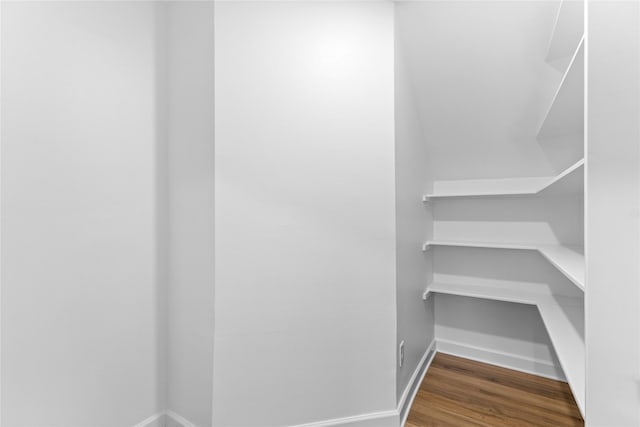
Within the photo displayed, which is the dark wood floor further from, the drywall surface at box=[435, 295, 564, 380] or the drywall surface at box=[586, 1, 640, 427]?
the drywall surface at box=[586, 1, 640, 427]

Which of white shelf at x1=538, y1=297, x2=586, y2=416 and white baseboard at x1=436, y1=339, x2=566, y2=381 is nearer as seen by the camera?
white shelf at x1=538, y1=297, x2=586, y2=416

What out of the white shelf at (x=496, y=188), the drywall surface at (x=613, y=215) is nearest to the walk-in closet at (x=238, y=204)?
the white shelf at (x=496, y=188)

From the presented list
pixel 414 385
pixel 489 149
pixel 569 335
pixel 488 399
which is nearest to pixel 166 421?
pixel 414 385

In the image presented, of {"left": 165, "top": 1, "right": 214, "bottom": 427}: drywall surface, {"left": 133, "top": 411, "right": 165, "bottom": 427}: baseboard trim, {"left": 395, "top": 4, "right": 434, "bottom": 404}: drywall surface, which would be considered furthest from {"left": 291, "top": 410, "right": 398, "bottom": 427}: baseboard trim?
{"left": 133, "top": 411, "right": 165, "bottom": 427}: baseboard trim

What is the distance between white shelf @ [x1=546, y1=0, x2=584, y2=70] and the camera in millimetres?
1390

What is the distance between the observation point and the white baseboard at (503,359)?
2.17m

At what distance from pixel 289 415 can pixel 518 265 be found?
74.8 inches

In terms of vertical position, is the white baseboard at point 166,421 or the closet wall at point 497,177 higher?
the closet wall at point 497,177

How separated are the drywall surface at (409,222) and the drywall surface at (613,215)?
2.92 feet

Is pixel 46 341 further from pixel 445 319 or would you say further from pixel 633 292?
pixel 445 319

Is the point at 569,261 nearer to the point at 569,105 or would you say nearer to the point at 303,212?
the point at 569,105

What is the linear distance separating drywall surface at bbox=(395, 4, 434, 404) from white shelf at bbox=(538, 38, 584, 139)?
726 millimetres

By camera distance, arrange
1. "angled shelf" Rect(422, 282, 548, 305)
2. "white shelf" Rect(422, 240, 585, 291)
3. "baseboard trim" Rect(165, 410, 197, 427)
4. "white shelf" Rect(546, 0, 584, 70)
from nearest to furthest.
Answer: "white shelf" Rect(422, 240, 585, 291), "white shelf" Rect(546, 0, 584, 70), "baseboard trim" Rect(165, 410, 197, 427), "angled shelf" Rect(422, 282, 548, 305)

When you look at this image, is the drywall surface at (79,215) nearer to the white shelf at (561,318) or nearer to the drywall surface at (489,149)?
the drywall surface at (489,149)
